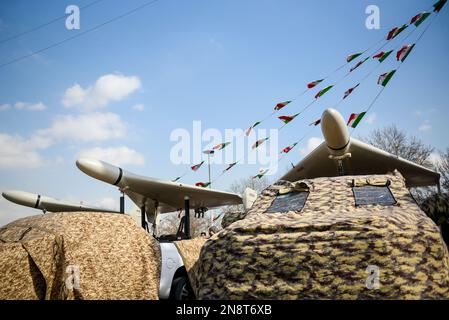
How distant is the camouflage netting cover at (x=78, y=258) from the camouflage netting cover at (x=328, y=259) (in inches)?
44.2

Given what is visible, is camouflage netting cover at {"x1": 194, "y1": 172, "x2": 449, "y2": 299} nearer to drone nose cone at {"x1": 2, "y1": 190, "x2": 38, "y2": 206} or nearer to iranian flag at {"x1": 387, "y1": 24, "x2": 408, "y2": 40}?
iranian flag at {"x1": 387, "y1": 24, "x2": 408, "y2": 40}

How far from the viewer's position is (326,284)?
9.35ft

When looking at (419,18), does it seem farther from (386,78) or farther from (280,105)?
(280,105)

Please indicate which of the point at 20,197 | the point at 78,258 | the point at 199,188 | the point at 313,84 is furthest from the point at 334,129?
the point at 20,197

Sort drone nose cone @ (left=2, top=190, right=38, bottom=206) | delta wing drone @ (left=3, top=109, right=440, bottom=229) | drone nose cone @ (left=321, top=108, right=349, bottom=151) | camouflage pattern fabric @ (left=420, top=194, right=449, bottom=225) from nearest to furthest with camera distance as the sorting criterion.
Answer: camouflage pattern fabric @ (left=420, top=194, right=449, bottom=225), drone nose cone @ (left=321, top=108, right=349, bottom=151), delta wing drone @ (left=3, top=109, right=440, bottom=229), drone nose cone @ (left=2, top=190, right=38, bottom=206)

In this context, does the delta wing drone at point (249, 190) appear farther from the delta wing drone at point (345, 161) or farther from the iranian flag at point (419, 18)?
the iranian flag at point (419, 18)

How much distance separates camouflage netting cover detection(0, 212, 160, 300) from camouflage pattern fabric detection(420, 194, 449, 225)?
3260 mm

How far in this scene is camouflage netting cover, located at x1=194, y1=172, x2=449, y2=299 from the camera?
9.08 ft

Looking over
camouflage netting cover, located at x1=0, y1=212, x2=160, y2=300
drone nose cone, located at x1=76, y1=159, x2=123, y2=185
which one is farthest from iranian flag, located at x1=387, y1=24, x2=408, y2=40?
drone nose cone, located at x1=76, y1=159, x2=123, y2=185

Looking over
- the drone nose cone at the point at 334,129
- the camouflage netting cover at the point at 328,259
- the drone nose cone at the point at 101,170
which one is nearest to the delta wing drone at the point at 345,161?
the drone nose cone at the point at 334,129
